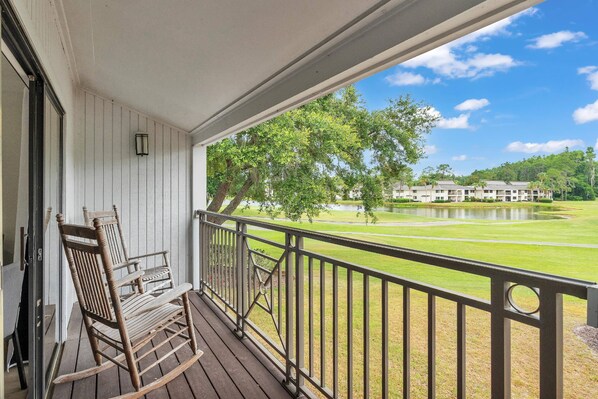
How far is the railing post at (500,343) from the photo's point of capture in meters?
1.13

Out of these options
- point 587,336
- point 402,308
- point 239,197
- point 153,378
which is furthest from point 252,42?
point 239,197

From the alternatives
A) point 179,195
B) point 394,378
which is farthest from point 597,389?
point 179,195

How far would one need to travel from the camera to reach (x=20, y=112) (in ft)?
5.56

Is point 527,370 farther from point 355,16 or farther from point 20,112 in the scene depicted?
point 20,112

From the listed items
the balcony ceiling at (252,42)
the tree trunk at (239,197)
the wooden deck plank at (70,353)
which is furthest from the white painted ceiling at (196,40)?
the tree trunk at (239,197)

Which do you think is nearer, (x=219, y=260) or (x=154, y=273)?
(x=154, y=273)

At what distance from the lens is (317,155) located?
25.9ft

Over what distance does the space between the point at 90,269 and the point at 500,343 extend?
226 cm

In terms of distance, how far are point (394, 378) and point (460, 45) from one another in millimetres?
10091

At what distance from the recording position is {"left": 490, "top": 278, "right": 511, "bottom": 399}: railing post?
1.13 metres

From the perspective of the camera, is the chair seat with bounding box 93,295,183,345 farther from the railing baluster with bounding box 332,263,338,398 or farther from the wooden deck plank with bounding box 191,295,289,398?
the railing baluster with bounding box 332,263,338,398

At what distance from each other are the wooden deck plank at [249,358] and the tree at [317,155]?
11.6ft

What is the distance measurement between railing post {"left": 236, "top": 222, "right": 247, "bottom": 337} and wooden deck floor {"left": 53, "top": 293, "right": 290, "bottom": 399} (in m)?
0.14

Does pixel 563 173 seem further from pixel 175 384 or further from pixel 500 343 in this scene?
pixel 175 384
